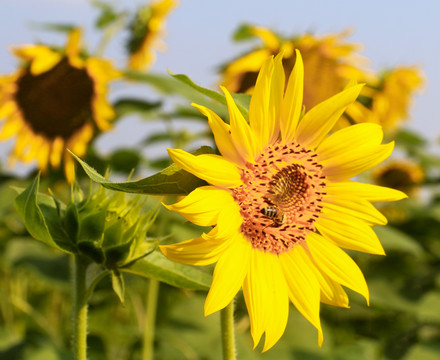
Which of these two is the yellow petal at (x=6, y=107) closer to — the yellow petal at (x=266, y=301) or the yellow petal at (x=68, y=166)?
the yellow petal at (x=68, y=166)

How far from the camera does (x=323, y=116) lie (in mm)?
649

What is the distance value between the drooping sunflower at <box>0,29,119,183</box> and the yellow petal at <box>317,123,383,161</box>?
4.31 ft

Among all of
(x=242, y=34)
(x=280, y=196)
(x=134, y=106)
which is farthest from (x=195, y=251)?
(x=242, y=34)

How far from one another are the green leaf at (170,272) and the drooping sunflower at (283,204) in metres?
0.08

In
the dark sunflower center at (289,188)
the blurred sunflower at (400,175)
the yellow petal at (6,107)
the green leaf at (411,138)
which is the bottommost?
the blurred sunflower at (400,175)

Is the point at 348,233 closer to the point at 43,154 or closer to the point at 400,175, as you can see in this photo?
the point at 43,154

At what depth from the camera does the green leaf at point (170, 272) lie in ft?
2.23

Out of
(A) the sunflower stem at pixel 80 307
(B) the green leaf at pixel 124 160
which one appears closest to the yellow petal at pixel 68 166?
(B) the green leaf at pixel 124 160

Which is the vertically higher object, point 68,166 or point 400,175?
point 68,166

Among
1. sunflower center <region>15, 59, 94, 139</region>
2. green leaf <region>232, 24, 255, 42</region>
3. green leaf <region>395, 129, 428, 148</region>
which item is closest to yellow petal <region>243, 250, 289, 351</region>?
sunflower center <region>15, 59, 94, 139</region>

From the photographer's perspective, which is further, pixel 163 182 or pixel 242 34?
pixel 242 34

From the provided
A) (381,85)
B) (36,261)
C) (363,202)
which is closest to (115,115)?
(36,261)

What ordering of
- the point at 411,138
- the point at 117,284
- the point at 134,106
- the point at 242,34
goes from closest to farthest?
the point at 117,284
the point at 134,106
the point at 242,34
the point at 411,138

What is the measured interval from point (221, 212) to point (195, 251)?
43 millimetres
